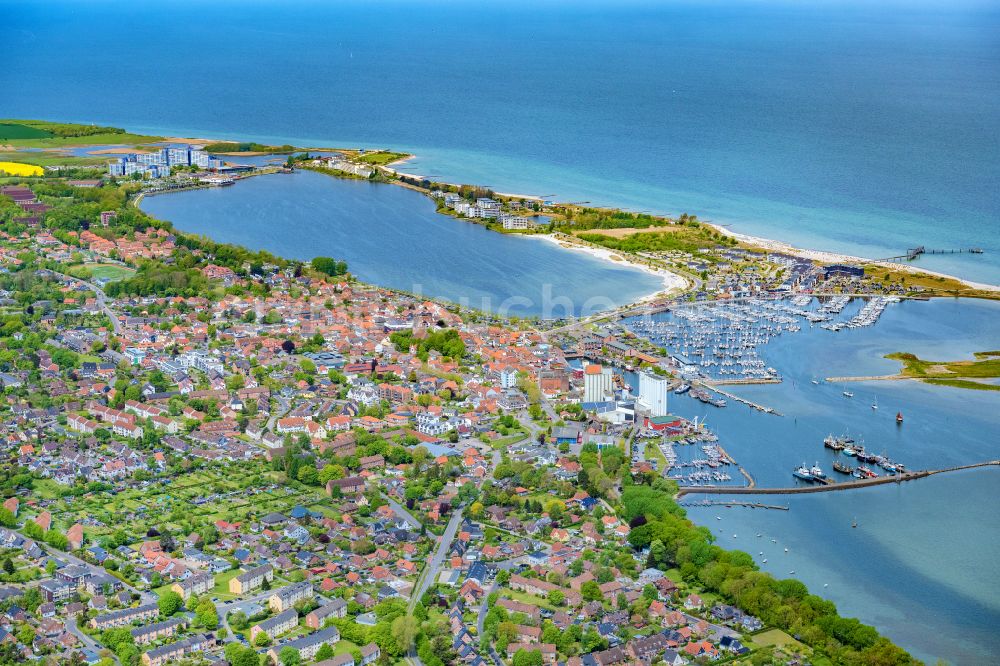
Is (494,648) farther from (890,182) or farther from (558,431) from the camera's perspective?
(890,182)

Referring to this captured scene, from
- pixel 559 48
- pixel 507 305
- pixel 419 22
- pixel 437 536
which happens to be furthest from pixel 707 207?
pixel 419 22

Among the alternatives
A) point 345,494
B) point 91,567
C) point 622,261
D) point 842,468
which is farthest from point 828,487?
point 622,261

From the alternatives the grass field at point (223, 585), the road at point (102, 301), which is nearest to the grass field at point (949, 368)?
the grass field at point (223, 585)

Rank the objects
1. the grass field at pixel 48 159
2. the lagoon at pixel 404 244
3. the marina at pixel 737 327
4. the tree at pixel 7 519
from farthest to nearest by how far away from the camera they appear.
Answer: the grass field at pixel 48 159, the lagoon at pixel 404 244, the marina at pixel 737 327, the tree at pixel 7 519

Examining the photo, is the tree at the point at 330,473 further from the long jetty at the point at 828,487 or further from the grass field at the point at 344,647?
the long jetty at the point at 828,487

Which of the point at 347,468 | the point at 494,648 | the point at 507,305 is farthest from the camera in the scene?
the point at 507,305

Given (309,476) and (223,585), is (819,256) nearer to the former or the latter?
(309,476)
